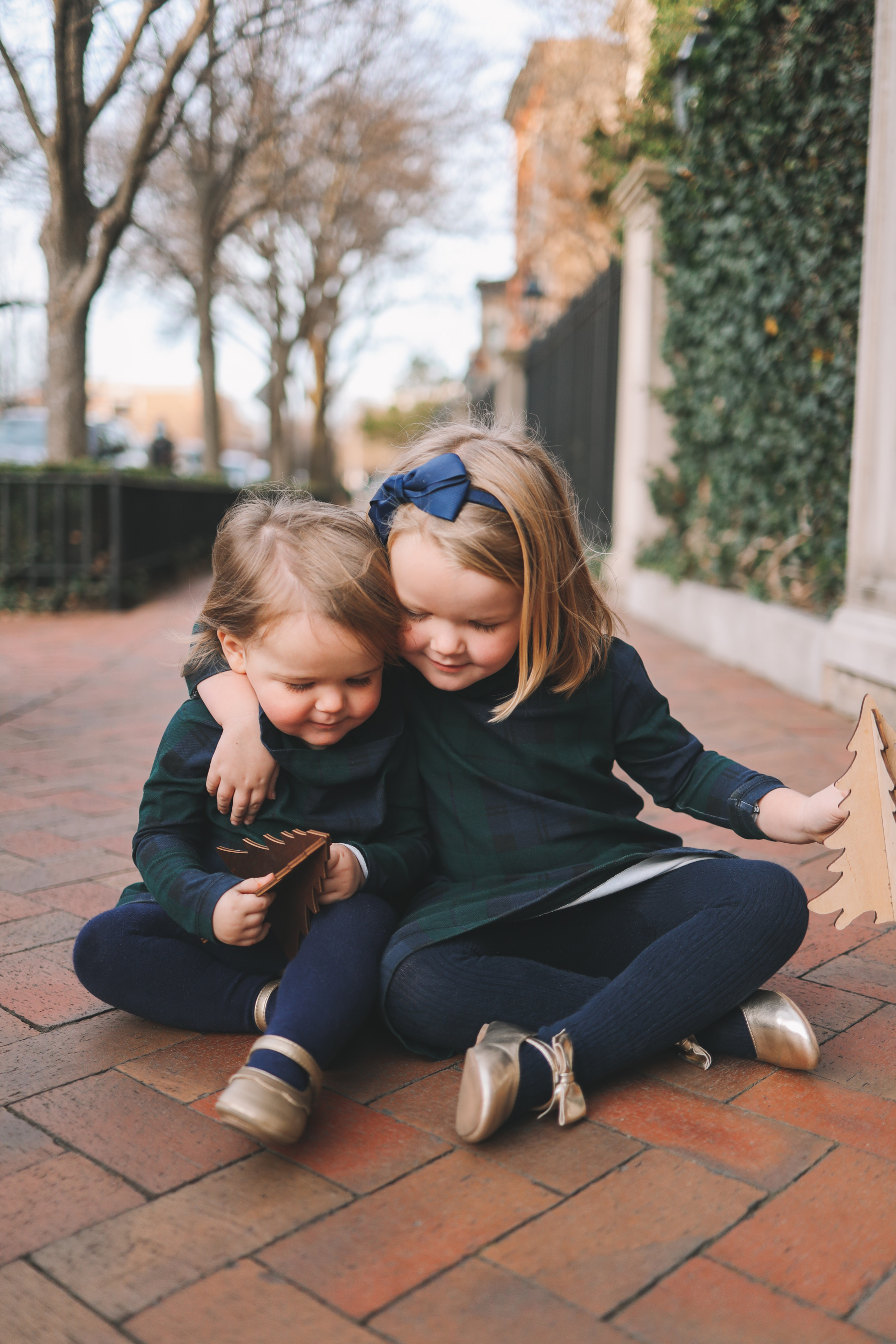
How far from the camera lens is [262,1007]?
192 cm

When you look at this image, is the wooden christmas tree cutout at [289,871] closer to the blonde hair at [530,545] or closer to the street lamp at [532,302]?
the blonde hair at [530,545]

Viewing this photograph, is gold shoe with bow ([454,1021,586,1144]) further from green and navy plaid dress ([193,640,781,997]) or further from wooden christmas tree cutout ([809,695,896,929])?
wooden christmas tree cutout ([809,695,896,929])

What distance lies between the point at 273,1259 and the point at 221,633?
0.96 meters

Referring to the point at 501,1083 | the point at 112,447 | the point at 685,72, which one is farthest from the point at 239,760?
the point at 112,447

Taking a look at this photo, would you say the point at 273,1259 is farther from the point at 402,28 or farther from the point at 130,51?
the point at 402,28

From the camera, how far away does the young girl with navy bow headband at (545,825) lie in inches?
67.7

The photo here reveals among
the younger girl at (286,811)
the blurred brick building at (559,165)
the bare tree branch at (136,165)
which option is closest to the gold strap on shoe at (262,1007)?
the younger girl at (286,811)

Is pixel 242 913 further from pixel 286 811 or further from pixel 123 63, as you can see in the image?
pixel 123 63

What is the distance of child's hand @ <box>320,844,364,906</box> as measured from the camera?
1774mm

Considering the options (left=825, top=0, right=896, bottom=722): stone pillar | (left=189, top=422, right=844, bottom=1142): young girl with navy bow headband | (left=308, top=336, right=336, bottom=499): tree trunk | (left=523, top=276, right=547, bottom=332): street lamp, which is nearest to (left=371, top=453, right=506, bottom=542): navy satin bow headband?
(left=189, top=422, right=844, bottom=1142): young girl with navy bow headband

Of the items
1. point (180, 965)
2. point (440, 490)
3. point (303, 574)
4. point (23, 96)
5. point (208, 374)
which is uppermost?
point (23, 96)

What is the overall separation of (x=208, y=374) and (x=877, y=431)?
13855mm

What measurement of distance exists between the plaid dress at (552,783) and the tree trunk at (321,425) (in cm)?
2276

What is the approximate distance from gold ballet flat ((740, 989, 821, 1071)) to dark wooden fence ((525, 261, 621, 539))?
624cm
